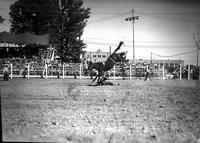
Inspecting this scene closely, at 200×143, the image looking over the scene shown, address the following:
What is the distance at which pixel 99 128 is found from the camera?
2.54m

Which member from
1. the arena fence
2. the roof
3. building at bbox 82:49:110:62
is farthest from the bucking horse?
the arena fence

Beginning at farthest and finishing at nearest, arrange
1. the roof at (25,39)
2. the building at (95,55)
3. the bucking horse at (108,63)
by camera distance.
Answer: the building at (95,55), the bucking horse at (108,63), the roof at (25,39)

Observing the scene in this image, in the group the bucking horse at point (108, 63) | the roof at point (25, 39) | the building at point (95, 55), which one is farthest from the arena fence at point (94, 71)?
the bucking horse at point (108, 63)

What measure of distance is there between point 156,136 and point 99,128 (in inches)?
23.2

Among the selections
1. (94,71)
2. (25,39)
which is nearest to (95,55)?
(94,71)

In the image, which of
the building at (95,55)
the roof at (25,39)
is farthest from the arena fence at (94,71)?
the roof at (25,39)

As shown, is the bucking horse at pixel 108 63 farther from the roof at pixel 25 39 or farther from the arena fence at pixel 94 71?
the arena fence at pixel 94 71

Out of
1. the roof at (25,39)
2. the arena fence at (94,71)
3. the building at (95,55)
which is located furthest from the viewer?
the arena fence at (94,71)

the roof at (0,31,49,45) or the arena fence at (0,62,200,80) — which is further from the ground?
the roof at (0,31,49,45)

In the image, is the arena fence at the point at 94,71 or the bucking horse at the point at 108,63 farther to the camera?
the arena fence at the point at 94,71

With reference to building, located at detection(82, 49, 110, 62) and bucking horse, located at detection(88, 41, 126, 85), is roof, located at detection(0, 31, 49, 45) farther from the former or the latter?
building, located at detection(82, 49, 110, 62)

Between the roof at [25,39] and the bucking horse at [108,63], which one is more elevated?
the roof at [25,39]

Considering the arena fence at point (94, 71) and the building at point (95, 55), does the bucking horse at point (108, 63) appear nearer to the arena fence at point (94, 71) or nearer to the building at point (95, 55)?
the building at point (95, 55)

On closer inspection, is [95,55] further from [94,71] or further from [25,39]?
[25,39]
